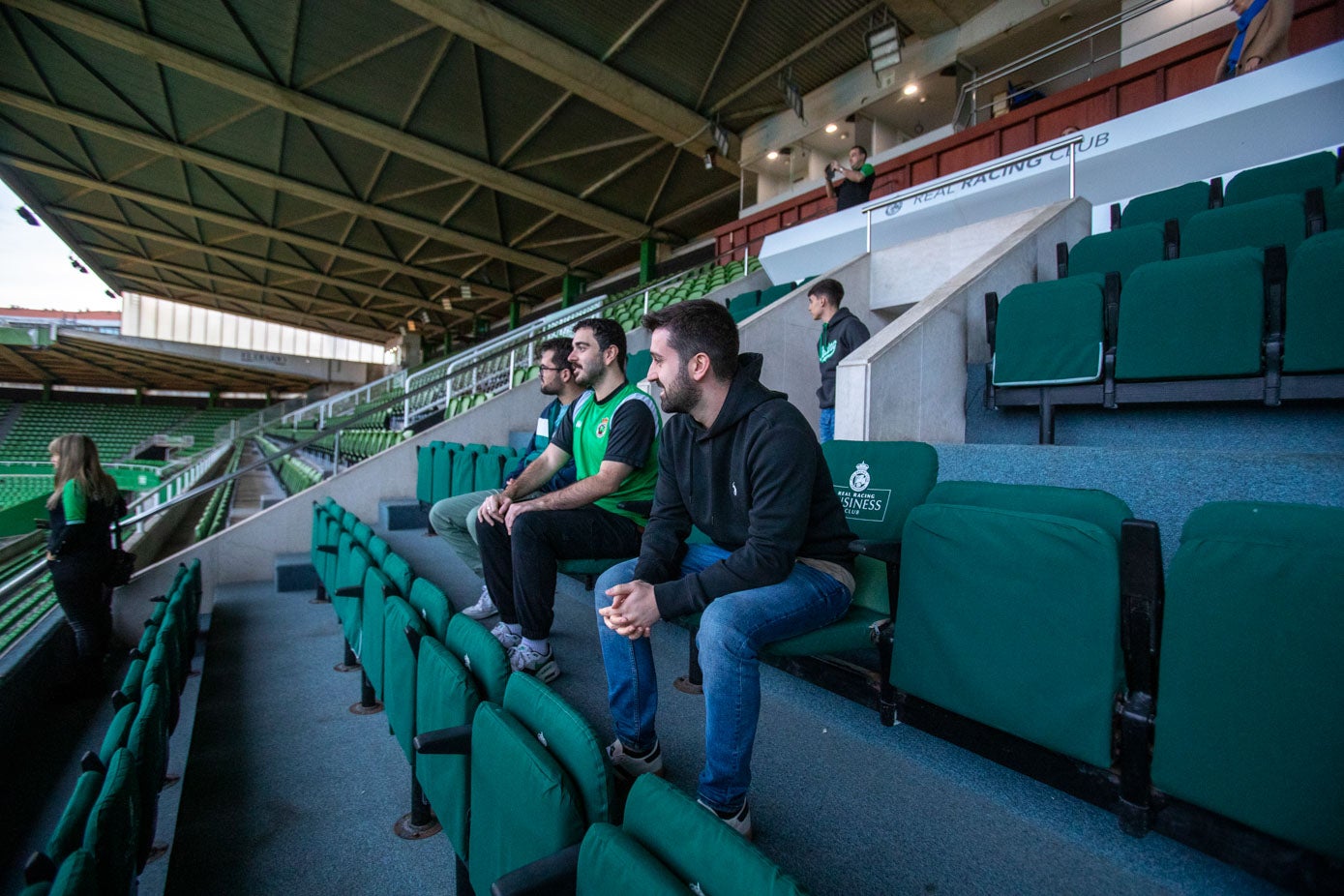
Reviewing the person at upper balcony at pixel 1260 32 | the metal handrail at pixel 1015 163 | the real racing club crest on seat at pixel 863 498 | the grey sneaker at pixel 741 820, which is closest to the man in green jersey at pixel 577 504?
the real racing club crest on seat at pixel 863 498

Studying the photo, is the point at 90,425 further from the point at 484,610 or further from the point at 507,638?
the point at 507,638

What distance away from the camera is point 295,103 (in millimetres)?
9469

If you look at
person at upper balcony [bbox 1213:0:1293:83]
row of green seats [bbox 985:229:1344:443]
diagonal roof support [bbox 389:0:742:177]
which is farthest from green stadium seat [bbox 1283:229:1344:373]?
diagonal roof support [bbox 389:0:742:177]

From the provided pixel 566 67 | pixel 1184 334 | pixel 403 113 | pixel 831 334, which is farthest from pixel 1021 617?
pixel 403 113

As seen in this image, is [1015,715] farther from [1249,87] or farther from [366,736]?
[1249,87]

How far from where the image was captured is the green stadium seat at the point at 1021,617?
101 centimetres

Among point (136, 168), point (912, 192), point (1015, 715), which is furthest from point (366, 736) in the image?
point (136, 168)

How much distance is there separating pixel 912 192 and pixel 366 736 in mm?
5501

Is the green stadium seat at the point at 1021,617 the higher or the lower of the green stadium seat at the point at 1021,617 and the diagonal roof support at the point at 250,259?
the lower

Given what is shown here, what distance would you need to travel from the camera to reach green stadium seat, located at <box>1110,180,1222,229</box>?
12.2ft

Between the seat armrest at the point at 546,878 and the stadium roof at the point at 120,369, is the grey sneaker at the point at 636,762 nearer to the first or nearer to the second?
the seat armrest at the point at 546,878

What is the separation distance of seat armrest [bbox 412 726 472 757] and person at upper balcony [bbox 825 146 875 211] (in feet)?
21.9

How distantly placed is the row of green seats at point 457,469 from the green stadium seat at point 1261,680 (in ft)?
9.49

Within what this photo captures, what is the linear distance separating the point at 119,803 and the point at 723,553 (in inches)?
50.0
